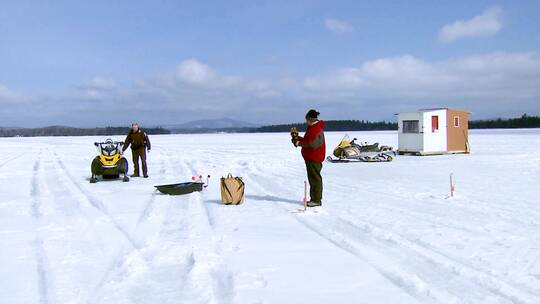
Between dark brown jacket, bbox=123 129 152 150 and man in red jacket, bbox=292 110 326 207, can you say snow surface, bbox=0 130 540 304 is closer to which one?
man in red jacket, bbox=292 110 326 207

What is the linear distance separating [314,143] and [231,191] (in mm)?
1773

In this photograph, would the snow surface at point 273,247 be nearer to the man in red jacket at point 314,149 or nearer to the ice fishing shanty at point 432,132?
the man in red jacket at point 314,149

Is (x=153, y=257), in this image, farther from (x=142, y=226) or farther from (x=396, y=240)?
(x=396, y=240)

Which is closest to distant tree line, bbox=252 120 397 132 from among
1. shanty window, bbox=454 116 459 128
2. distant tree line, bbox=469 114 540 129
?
A: distant tree line, bbox=469 114 540 129

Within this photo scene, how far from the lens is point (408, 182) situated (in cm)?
1180

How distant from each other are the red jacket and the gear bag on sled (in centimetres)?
140

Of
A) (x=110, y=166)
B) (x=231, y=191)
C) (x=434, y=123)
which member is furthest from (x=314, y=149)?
(x=434, y=123)

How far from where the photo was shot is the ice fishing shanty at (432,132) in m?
22.2

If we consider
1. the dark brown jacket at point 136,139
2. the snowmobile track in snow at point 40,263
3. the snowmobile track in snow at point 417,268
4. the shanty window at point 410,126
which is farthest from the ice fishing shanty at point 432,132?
the snowmobile track in snow at point 40,263

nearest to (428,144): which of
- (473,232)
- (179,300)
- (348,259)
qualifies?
(473,232)

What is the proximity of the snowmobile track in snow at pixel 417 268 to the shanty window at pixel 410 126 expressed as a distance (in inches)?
669

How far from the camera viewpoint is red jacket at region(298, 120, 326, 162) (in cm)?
796

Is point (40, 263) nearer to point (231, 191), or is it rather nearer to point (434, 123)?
point (231, 191)

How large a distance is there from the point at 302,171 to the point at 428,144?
9.78 metres
